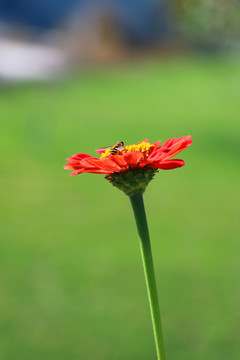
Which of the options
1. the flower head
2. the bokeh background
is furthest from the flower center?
the bokeh background

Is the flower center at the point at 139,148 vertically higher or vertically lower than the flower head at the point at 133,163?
higher

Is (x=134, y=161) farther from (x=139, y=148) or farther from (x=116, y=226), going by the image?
(x=116, y=226)

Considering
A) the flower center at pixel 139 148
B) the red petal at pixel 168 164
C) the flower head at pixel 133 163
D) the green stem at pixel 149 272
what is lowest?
the green stem at pixel 149 272

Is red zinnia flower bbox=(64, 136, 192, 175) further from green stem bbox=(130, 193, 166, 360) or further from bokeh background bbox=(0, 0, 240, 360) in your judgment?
bokeh background bbox=(0, 0, 240, 360)

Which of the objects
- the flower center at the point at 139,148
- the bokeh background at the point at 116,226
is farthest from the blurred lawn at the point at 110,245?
the flower center at the point at 139,148

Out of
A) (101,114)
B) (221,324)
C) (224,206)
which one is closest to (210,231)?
(224,206)

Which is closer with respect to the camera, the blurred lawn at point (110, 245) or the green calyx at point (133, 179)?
the green calyx at point (133, 179)

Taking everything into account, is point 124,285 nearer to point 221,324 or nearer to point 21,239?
point 221,324

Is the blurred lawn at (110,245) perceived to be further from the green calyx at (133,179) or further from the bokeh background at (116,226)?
the green calyx at (133,179)
